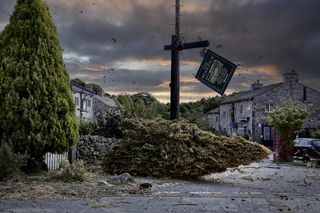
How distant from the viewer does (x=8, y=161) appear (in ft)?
35.3

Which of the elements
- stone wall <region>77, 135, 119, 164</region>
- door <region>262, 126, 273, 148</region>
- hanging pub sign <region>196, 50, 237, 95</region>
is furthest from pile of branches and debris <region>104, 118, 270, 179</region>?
door <region>262, 126, 273, 148</region>

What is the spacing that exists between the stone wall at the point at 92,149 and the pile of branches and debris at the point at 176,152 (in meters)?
3.04

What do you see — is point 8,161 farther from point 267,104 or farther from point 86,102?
point 86,102

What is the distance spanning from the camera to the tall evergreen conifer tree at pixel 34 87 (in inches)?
460

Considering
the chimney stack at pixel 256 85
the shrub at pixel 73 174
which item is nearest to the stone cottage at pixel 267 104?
the chimney stack at pixel 256 85

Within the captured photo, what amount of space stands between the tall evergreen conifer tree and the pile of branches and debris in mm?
1577

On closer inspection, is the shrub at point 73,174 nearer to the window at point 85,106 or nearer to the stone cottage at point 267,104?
the stone cottage at point 267,104

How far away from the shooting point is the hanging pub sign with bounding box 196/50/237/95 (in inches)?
483

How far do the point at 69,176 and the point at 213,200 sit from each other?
3.66 metres

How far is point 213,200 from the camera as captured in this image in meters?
8.79

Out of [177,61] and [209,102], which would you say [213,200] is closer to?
[177,61]

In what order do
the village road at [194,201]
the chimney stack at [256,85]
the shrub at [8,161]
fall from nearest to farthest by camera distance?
the village road at [194,201] < the shrub at [8,161] < the chimney stack at [256,85]

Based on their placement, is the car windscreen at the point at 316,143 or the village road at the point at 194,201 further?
the car windscreen at the point at 316,143

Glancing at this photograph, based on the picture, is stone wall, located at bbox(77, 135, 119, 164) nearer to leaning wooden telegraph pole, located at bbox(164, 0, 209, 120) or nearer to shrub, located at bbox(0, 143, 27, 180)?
leaning wooden telegraph pole, located at bbox(164, 0, 209, 120)
